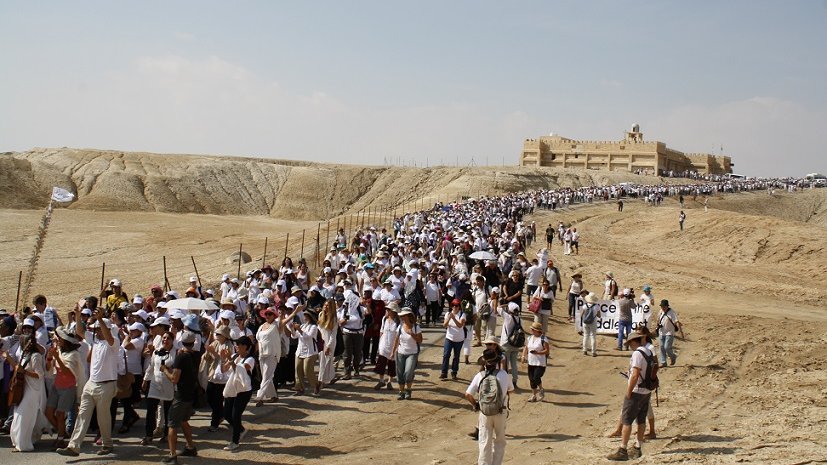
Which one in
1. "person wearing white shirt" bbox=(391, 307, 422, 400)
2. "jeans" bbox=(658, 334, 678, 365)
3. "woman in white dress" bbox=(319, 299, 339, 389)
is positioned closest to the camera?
"person wearing white shirt" bbox=(391, 307, 422, 400)

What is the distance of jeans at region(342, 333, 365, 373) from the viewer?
12.4 meters

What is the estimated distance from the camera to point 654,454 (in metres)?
8.80

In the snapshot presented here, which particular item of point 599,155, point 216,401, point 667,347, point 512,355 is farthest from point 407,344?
point 599,155

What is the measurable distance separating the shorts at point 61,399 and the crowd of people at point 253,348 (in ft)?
0.06

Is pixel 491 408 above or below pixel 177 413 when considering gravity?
above

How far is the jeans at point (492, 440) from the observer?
25.6 ft

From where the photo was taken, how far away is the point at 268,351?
10695 mm

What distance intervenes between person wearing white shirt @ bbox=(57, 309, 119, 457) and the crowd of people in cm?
1

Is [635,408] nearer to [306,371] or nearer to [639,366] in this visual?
[639,366]

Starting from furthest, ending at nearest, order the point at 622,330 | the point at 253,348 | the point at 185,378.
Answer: the point at 622,330 → the point at 253,348 → the point at 185,378

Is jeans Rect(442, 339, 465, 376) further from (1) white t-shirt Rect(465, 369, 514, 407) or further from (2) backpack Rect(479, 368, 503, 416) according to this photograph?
(2) backpack Rect(479, 368, 503, 416)

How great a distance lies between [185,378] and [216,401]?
1.42 metres

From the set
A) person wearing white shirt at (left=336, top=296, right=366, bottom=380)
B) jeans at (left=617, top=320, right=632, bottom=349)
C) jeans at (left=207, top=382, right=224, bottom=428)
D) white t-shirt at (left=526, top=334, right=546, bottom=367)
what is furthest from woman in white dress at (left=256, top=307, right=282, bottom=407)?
jeans at (left=617, top=320, right=632, bottom=349)

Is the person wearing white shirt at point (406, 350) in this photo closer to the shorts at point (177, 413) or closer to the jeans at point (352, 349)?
the jeans at point (352, 349)
